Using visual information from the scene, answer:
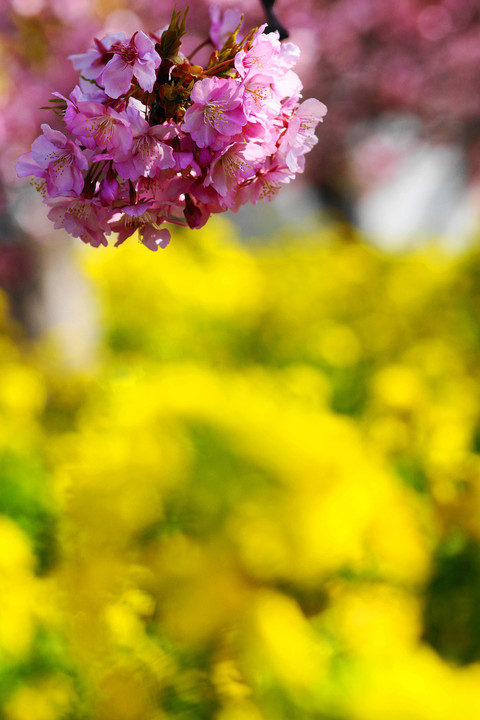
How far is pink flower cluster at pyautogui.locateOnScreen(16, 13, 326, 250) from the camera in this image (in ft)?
1.74

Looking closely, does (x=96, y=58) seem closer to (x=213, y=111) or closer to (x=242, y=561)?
(x=213, y=111)

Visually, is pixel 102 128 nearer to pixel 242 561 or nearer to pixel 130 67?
pixel 130 67

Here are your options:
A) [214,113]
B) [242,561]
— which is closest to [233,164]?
[214,113]

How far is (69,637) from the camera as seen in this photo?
49.3 inches

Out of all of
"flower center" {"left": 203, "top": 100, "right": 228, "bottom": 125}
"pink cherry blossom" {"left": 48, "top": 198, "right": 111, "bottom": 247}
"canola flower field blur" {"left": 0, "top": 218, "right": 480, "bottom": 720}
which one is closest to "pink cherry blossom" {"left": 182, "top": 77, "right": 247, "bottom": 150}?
"flower center" {"left": 203, "top": 100, "right": 228, "bottom": 125}

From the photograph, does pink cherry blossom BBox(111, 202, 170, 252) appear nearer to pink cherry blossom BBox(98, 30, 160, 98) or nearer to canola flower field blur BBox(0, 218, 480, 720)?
pink cherry blossom BBox(98, 30, 160, 98)

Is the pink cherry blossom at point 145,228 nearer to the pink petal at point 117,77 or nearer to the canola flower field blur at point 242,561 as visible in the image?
the pink petal at point 117,77

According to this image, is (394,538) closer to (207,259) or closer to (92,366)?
(92,366)

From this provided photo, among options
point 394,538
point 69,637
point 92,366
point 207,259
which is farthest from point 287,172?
point 207,259

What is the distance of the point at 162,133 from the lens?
54 cm

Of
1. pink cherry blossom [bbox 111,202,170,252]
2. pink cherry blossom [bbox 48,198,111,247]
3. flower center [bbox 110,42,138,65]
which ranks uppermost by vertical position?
flower center [bbox 110,42,138,65]

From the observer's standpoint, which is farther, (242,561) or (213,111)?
(242,561)

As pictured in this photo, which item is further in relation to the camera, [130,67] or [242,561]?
[242,561]

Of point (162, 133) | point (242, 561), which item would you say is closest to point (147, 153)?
point (162, 133)
